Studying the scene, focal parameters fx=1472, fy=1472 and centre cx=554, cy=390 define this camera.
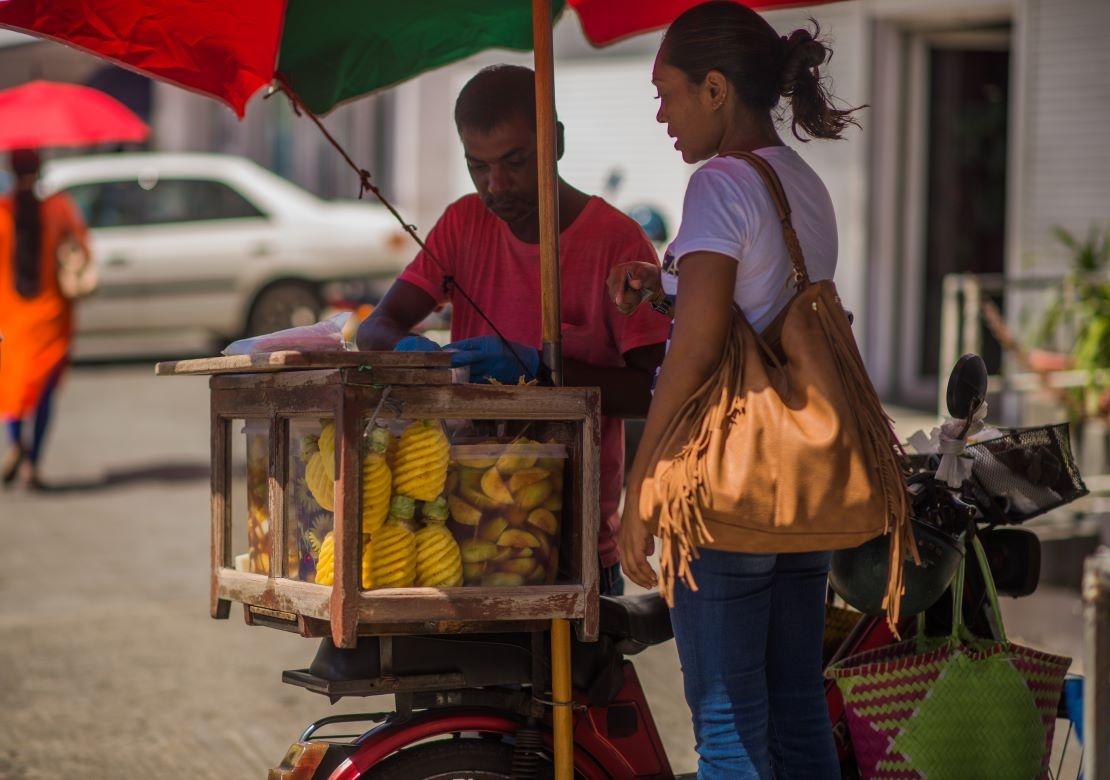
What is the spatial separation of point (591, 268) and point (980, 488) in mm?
981

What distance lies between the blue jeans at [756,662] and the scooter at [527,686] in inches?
13.2

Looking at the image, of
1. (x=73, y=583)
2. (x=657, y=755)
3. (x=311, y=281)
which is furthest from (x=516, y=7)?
(x=311, y=281)

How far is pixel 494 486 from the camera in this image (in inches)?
107

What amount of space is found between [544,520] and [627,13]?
5.01 ft

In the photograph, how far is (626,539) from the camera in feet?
8.49

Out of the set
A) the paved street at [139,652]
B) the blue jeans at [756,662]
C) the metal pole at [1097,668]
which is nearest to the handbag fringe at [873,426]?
the blue jeans at [756,662]

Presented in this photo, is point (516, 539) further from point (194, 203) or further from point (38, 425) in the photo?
point (194, 203)

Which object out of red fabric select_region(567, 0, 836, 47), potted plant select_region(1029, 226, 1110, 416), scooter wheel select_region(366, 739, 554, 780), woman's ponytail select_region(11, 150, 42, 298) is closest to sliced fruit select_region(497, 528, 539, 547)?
scooter wheel select_region(366, 739, 554, 780)

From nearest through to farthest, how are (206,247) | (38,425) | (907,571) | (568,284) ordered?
(907,571), (568,284), (38,425), (206,247)

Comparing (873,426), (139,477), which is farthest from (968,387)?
(139,477)

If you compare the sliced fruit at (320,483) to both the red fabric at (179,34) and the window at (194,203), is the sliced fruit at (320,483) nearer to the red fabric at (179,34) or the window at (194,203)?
the red fabric at (179,34)

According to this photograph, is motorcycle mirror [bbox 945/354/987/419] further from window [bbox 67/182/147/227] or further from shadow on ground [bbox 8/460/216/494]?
window [bbox 67/182/147/227]

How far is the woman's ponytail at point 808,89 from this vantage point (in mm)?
2697

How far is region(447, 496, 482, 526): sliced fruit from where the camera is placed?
8.82 ft
